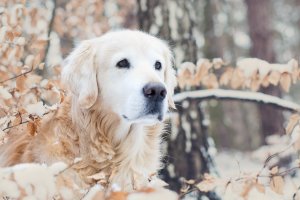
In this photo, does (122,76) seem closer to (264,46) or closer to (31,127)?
(31,127)

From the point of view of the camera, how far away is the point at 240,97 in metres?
4.21

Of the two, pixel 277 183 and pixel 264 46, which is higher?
pixel 264 46

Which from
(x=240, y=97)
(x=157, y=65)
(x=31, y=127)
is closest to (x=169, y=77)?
(x=157, y=65)

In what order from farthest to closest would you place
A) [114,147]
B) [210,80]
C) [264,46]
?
[264,46]
[210,80]
[114,147]

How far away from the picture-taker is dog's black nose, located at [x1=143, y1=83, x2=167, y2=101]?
121 inches

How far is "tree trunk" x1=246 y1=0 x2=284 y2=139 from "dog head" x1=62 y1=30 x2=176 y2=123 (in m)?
7.14

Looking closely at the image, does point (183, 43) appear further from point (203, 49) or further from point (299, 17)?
point (299, 17)

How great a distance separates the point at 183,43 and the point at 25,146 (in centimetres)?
218

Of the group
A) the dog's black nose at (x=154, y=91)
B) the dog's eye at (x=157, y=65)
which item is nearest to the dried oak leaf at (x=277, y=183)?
the dog's black nose at (x=154, y=91)

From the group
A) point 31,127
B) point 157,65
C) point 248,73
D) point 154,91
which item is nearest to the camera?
point 31,127

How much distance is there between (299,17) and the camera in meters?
16.2

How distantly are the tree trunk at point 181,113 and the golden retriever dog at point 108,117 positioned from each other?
146 centimetres

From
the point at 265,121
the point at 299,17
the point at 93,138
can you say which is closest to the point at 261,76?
the point at 93,138

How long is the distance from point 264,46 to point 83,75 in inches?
321
